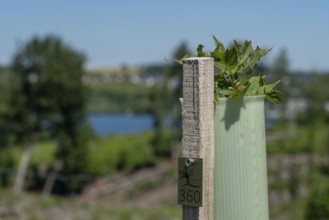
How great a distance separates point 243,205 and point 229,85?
1.22ft

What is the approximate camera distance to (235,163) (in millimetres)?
2070

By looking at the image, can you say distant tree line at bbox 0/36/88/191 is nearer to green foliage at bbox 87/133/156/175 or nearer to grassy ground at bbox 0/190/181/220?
→ green foliage at bbox 87/133/156/175

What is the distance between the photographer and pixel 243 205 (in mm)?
2070

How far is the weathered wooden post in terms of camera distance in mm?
2029

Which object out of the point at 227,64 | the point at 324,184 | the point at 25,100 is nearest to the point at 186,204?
the point at 227,64

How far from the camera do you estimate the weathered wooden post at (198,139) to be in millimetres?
2029

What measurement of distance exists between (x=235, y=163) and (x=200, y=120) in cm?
17

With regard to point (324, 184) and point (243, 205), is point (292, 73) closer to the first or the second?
point (324, 184)

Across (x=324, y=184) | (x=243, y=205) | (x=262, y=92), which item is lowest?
(x=324, y=184)

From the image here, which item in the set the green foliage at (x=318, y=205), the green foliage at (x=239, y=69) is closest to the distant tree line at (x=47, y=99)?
the green foliage at (x=318, y=205)

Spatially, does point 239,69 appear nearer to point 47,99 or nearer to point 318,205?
point 318,205

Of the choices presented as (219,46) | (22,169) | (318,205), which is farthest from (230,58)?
(22,169)

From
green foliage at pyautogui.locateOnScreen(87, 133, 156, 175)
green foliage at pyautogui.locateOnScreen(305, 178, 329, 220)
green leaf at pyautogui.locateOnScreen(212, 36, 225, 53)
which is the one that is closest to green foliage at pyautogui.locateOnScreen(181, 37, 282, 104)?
green leaf at pyautogui.locateOnScreen(212, 36, 225, 53)

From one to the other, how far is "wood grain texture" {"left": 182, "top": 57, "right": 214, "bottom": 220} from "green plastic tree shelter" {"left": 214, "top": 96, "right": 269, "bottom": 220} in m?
0.03
